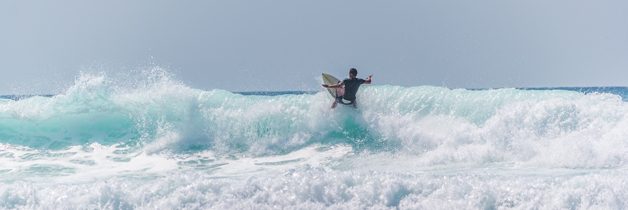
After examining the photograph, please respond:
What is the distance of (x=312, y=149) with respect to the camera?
11570 millimetres

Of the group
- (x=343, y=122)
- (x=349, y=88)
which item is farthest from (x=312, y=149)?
(x=349, y=88)

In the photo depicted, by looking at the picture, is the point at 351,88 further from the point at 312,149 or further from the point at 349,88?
the point at 312,149

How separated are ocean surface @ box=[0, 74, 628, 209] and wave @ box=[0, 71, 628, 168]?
31mm

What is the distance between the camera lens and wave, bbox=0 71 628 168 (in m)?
10.1

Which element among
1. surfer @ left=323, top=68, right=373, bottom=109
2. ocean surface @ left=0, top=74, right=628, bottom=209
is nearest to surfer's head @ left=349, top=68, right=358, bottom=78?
surfer @ left=323, top=68, right=373, bottom=109

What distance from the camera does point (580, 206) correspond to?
22.0 feet

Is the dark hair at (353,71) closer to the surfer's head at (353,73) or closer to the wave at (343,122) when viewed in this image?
the surfer's head at (353,73)

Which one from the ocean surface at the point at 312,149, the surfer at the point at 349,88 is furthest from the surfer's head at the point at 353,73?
the ocean surface at the point at 312,149

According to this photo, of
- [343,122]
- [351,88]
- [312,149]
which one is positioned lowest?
[312,149]

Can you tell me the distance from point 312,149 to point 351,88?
4.50 ft

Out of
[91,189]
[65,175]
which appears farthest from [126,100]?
[91,189]

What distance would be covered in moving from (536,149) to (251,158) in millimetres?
4818

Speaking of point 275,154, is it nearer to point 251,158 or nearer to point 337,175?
point 251,158

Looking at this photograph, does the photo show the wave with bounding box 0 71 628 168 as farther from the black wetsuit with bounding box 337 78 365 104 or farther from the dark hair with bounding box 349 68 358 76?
the dark hair with bounding box 349 68 358 76
